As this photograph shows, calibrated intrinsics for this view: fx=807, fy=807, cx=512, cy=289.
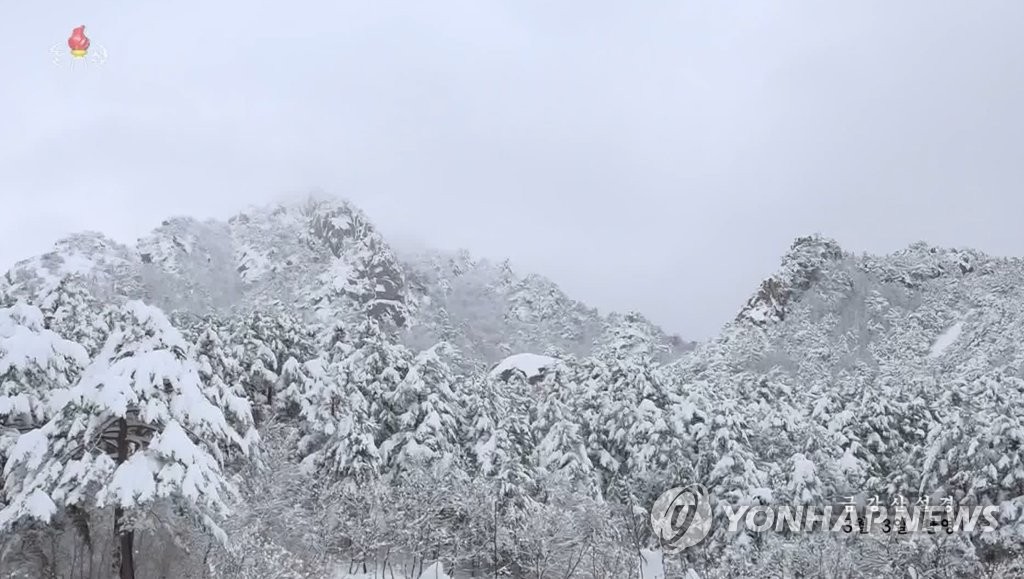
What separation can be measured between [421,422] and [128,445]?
19.5m

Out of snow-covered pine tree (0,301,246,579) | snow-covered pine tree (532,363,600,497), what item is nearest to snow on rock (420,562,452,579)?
snow-covered pine tree (532,363,600,497)

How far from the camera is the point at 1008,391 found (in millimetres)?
33344

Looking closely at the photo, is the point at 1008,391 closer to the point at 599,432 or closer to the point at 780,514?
the point at 780,514

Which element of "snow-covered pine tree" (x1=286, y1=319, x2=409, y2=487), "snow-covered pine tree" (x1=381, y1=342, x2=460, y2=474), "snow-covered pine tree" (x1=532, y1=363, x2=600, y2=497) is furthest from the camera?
"snow-covered pine tree" (x1=532, y1=363, x2=600, y2=497)

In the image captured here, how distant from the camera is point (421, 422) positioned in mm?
33156

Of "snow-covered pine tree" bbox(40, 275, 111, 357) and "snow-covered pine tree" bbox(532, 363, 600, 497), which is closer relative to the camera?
"snow-covered pine tree" bbox(40, 275, 111, 357)

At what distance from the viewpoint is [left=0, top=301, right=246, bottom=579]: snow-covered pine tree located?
41.9 ft

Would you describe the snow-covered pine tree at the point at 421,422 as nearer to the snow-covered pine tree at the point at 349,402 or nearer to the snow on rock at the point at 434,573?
the snow-covered pine tree at the point at 349,402

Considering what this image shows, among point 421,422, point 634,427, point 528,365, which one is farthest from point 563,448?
point 528,365

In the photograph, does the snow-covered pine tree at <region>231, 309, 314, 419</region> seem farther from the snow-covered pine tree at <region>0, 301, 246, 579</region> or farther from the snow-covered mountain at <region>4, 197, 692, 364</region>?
the snow-covered mountain at <region>4, 197, 692, 364</region>

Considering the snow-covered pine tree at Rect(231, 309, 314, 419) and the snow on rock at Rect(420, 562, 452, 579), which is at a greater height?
the snow-covered pine tree at Rect(231, 309, 314, 419)

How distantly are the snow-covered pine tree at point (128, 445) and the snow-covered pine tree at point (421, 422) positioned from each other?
17168 millimetres

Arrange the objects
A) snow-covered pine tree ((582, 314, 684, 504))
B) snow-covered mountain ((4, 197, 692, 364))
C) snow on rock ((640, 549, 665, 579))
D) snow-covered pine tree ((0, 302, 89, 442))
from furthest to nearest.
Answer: snow-covered mountain ((4, 197, 692, 364)) < snow-covered pine tree ((582, 314, 684, 504)) < snow on rock ((640, 549, 665, 579)) < snow-covered pine tree ((0, 302, 89, 442))

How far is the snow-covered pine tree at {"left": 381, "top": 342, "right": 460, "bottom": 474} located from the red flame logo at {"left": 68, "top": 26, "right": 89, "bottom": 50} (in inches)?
682
